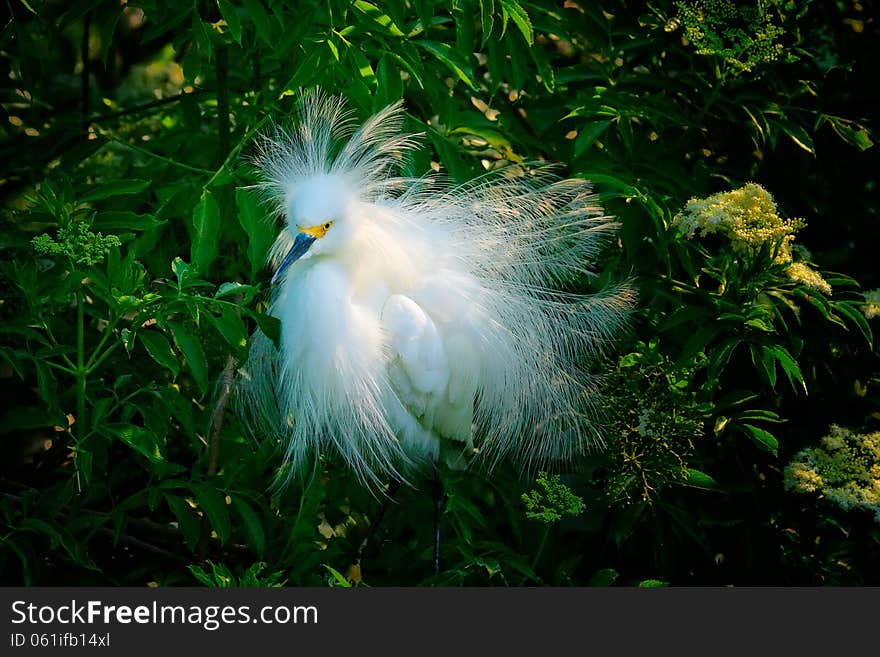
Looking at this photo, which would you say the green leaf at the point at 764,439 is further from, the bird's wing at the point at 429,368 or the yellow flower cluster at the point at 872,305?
the bird's wing at the point at 429,368

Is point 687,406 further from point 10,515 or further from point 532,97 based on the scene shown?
point 10,515

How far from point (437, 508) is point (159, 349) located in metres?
0.79

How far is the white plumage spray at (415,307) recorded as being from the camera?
6.16 feet

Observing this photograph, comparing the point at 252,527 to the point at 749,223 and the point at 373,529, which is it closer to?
the point at 373,529

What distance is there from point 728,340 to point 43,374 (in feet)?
3.96

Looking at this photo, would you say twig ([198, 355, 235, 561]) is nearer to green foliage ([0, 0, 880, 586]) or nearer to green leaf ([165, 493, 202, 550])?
green foliage ([0, 0, 880, 586])

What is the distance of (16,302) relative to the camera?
1.72 m

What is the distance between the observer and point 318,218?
1.80 metres

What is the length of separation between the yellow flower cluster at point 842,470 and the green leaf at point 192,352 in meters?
1.18

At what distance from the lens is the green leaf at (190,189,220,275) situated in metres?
1.54

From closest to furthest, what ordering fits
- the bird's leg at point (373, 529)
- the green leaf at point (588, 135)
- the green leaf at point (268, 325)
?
1. the green leaf at point (268, 325)
2. the green leaf at point (588, 135)
3. the bird's leg at point (373, 529)

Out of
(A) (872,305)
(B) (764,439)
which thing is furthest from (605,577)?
(A) (872,305)

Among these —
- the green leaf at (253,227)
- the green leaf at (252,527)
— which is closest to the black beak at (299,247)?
the green leaf at (253,227)
